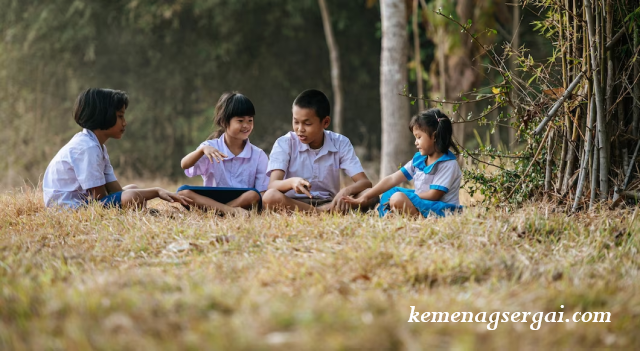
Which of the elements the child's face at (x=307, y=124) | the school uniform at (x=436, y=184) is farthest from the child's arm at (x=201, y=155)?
the school uniform at (x=436, y=184)

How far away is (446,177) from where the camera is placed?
4.51m

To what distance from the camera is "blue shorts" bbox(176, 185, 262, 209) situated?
4867 mm

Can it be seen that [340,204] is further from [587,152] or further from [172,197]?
[587,152]

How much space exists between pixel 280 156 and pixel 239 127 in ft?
1.37

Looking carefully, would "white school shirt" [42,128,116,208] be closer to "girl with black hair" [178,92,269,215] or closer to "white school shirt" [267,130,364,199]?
"girl with black hair" [178,92,269,215]

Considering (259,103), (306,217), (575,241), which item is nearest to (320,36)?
(259,103)

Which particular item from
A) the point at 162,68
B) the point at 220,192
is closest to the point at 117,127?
the point at 220,192

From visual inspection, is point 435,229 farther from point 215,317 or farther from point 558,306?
point 215,317

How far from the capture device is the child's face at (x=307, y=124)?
16.2 ft

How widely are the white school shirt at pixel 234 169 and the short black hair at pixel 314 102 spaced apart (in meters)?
0.62

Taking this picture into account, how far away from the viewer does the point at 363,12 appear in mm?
13070

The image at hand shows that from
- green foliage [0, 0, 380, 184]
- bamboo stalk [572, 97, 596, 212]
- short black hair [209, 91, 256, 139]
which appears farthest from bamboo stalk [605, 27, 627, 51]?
green foliage [0, 0, 380, 184]

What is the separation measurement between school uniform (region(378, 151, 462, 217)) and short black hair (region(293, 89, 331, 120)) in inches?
31.6

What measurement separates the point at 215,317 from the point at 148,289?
50 cm
